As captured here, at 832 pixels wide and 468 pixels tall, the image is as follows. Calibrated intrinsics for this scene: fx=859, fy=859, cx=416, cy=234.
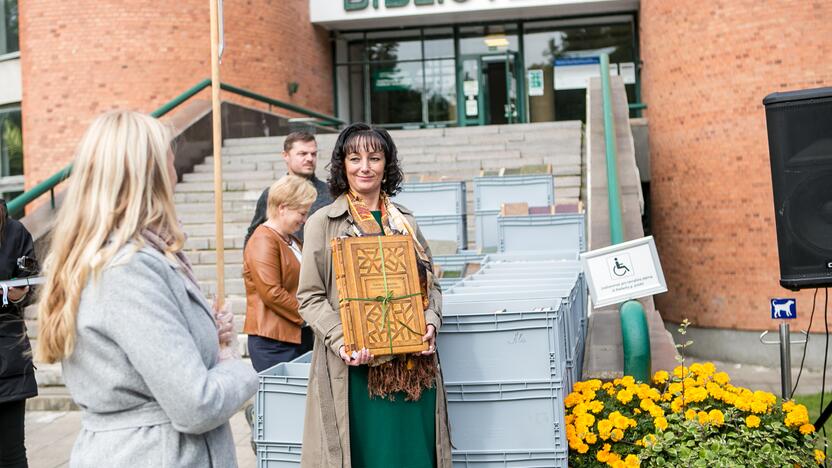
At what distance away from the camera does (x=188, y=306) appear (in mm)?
2283

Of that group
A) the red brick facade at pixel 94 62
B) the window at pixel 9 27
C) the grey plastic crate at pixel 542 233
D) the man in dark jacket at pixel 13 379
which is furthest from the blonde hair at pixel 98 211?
the window at pixel 9 27

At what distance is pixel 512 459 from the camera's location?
3.82m

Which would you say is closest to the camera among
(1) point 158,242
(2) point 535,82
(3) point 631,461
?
(1) point 158,242

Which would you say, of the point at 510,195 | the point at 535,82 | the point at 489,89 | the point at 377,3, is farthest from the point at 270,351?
the point at 489,89

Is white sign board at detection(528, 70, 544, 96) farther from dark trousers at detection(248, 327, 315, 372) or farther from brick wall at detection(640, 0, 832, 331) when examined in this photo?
dark trousers at detection(248, 327, 315, 372)

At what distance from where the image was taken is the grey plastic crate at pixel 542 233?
7836mm

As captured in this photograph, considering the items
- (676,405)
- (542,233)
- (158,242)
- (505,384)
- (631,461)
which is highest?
(542,233)

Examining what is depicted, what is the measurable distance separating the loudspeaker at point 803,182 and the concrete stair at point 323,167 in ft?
17.9

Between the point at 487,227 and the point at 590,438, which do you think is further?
the point at 487,227

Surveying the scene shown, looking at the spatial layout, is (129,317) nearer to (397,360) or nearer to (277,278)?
(397,360)

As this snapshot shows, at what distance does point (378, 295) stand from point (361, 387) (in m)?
0.39

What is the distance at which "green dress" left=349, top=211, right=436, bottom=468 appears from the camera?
338cm

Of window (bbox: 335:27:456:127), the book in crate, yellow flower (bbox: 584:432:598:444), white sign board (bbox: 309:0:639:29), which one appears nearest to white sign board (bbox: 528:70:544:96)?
white sign board (bbox: 309:0:639:29)

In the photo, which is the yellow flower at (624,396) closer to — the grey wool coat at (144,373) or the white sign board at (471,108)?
the grey wool coat at (144,373)
